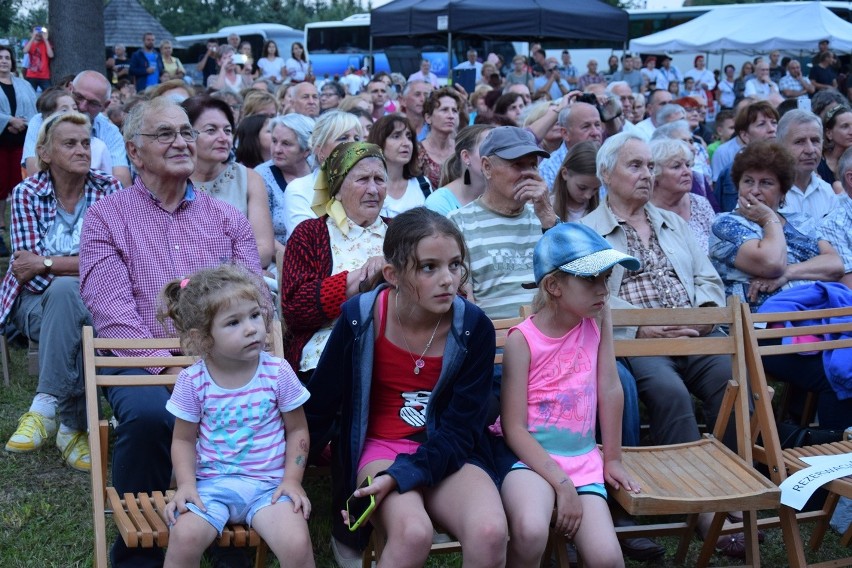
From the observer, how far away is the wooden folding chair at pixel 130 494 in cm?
289

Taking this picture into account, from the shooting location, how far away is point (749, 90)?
18.1 metres

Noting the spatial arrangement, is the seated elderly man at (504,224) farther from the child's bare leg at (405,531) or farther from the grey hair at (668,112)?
the grey hair at (668,112)

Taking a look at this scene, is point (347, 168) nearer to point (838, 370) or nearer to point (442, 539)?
point (442, 539)

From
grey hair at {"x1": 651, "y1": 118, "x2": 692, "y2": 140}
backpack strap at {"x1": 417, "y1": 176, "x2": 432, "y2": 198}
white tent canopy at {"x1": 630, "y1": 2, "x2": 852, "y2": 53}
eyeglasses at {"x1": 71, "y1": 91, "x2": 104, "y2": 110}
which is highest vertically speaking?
white tent canopy at {"x1": 630, "y1": 2, "x2": 852, "y2": 53}

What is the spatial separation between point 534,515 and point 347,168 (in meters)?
1.85

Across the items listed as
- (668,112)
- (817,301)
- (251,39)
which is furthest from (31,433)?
(251,39)

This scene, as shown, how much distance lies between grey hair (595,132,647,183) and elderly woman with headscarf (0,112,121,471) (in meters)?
2.56

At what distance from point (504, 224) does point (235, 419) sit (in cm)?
165

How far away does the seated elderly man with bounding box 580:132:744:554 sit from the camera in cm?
405

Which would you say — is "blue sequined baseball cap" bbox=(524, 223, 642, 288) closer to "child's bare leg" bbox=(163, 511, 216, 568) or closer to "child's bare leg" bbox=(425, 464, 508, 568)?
"child's bare leg" bbox=(425, 464, 508, 568)

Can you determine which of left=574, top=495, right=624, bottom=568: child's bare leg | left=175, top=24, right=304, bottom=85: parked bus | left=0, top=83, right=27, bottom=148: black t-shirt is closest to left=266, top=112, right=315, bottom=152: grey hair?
left=574, top=495, right=624, bottom=568: child's bare leg

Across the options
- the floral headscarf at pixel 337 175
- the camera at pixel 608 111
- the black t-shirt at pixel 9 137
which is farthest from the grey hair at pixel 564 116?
the black t-shirt at pixel 9 137

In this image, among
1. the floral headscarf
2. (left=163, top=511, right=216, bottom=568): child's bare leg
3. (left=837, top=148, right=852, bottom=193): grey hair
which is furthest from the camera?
(left=837, top=148, right=852, bottom=193): grey hair

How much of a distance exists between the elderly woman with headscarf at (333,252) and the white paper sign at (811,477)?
5.78 ft
